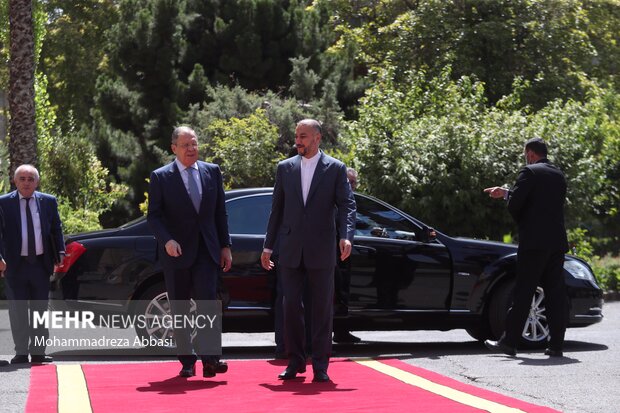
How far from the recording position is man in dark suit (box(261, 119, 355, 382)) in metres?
9.23

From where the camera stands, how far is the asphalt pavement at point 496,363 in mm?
8531

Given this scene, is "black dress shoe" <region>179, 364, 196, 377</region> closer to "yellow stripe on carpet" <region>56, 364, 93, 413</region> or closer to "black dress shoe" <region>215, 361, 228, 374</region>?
"black dress shoe" <region>215, 361, 228, 374</region>

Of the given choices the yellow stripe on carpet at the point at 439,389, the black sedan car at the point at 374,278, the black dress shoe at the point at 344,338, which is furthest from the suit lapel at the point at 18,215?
the black dress shoe at the point at 344,338

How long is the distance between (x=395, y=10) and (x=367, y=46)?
1569 mm

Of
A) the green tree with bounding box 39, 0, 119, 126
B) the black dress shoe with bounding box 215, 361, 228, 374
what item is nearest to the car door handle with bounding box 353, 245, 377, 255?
the black dress shoe with bounding box 215, 361, 228, 374

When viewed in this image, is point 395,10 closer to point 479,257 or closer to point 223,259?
point 479,257

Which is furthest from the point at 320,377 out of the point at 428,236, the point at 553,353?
the point at 428,236

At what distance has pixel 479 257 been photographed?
39.7ft

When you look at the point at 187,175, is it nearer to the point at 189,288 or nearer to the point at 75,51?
the point at 189,288

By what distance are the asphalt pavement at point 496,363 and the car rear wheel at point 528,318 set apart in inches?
8.8

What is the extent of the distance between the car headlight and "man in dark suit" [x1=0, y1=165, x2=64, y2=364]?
4.96 m

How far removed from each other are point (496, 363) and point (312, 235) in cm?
242

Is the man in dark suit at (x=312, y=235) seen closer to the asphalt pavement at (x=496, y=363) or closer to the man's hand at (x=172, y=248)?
the man's hand at (x=172, y=248)

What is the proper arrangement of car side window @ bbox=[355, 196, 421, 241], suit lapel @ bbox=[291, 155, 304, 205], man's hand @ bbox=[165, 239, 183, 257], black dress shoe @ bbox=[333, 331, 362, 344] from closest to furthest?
A: man's hand @ bbox=[165, 239, 183, 257] < suit lapel @ bbox=[291, 155, 304, 205] < car side window @ bbox=[355, 196, 421, 241] < black dress shoe @ bbox=[333, 331, 362, 344]
